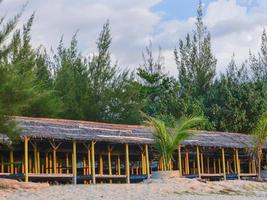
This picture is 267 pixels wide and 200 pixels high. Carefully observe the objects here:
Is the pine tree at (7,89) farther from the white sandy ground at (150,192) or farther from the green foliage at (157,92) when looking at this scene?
the green foliage at (157,92)

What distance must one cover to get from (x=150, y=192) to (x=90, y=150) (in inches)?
263

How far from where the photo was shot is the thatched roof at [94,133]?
21672 mm

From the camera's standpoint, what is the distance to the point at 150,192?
59.3 ft

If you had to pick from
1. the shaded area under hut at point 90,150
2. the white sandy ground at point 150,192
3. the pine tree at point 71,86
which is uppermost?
the pine tree at point 71,86

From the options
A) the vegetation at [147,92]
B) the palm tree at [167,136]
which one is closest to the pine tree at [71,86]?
the vegetation at [147,92]

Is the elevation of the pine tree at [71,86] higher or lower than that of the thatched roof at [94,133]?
higher

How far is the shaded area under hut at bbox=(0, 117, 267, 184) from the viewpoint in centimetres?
2202

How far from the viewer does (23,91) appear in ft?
55.5

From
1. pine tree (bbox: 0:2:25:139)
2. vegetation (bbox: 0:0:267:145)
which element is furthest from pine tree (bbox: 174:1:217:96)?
pine tree (bbox: 0:2:25:139)

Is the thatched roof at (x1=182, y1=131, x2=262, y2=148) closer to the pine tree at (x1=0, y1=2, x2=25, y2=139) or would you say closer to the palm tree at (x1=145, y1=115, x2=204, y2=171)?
the palm tree at (x1=145, y1=115, x2=204, y2=171)

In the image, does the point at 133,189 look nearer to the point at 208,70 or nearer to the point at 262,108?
the point at 262,108

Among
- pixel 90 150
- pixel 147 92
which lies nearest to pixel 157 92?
pixel 147 92

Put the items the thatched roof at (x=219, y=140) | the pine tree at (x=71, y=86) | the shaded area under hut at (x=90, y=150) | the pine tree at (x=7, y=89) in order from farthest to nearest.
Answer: the pine tree at (x=71, y=86) < the thatched roof at (x=219, y=140) < the shaded area under hut at (x=90, y=150) < the pine tree at (x=7, y=89)

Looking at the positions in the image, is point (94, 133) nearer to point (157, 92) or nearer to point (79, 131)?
point (79, 131)
